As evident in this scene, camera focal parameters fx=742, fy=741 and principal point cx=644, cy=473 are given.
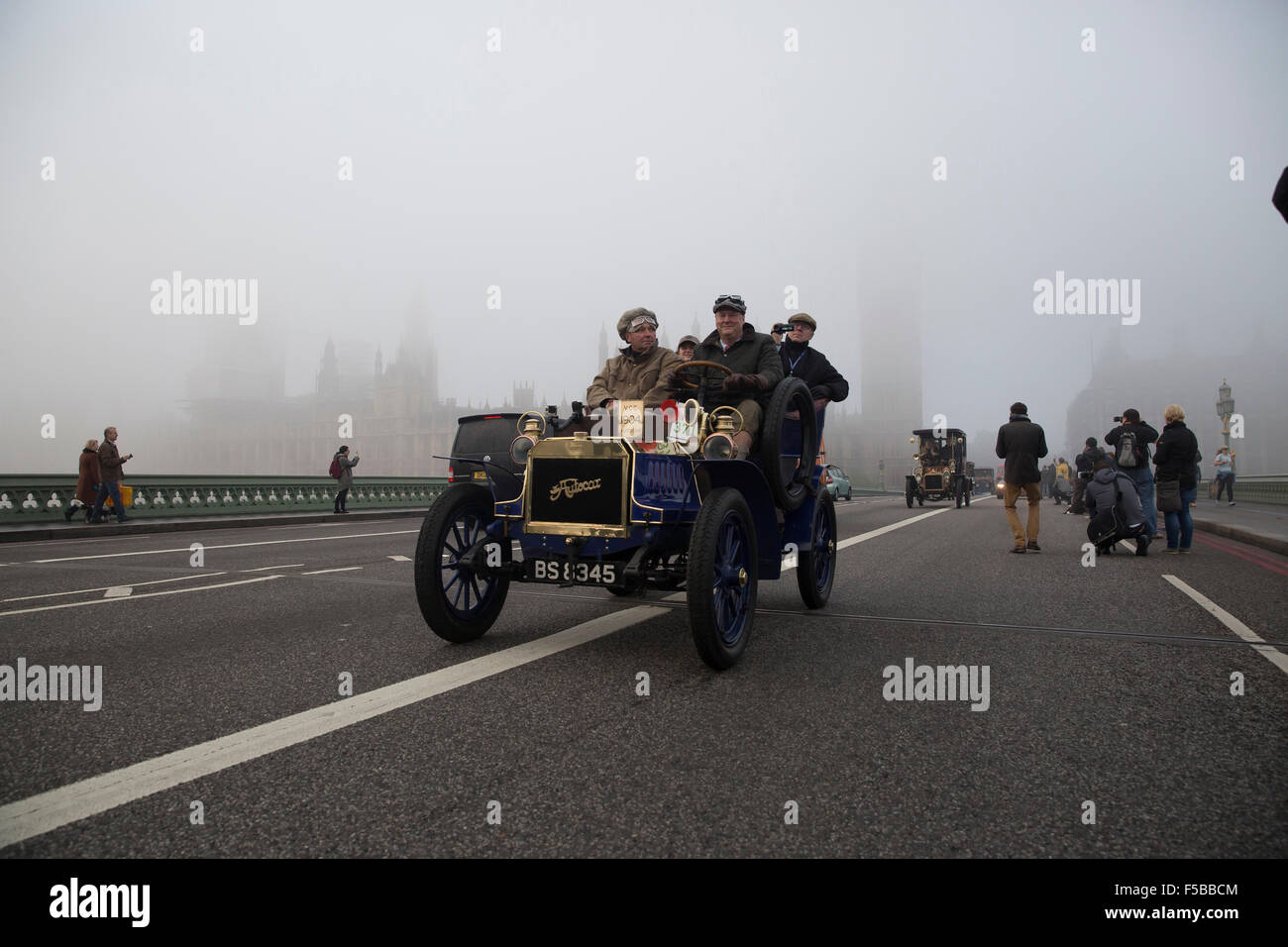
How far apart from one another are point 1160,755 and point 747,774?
153 centimetres

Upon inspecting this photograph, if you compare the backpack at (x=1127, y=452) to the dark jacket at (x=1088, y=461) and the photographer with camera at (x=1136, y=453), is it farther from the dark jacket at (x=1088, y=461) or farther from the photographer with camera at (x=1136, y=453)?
the dark jacket at (x=1088, y=461)

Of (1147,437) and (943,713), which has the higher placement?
(1147,437)

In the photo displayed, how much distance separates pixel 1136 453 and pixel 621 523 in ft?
33.5

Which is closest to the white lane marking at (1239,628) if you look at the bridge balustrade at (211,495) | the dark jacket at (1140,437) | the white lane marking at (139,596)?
the dark jacket at (1140,437)

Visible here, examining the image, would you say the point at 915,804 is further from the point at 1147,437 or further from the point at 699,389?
the point at 1147,437

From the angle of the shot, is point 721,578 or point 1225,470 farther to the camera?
point 1225,470

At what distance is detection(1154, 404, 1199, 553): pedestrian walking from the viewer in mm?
9992

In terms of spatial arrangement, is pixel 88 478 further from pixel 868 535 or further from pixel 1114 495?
pixel 1114 495

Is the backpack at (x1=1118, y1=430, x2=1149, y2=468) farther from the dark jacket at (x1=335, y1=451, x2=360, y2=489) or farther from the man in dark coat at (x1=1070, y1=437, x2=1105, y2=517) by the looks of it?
the dark jacket at (x1=335, y1=451, x2=360, y2=489)

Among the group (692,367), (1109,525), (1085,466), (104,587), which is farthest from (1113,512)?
(104,587)

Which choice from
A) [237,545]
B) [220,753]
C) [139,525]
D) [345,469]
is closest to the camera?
[220,753]

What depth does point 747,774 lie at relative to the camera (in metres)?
2.51

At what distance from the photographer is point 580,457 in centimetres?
414
